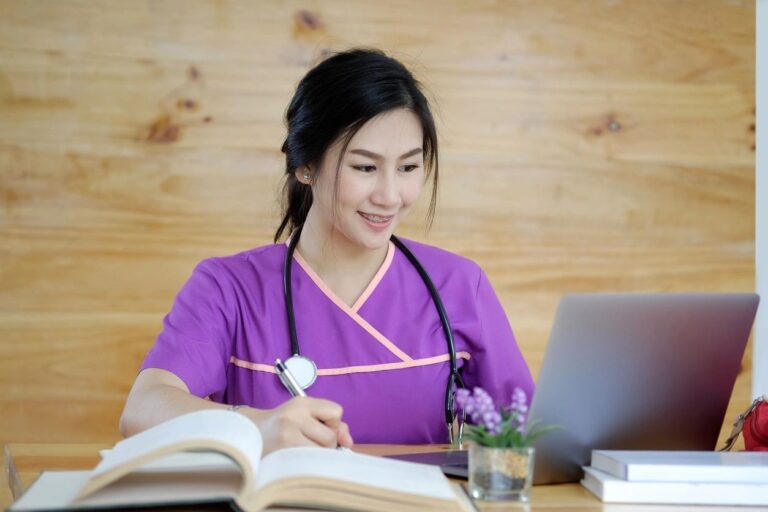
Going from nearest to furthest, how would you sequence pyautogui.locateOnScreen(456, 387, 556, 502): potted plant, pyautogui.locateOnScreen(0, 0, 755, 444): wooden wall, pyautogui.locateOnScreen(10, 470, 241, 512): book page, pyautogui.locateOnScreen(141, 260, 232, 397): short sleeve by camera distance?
pyautogui.locateOnScreen(10, 470, 241, 512): book page, pyautogui.locateOnScreen(456, 387, 556, 502): potted plant, pyautogui.locateOnScreen(141, 260, 232, 397): short sleeve, pyautogui.locateOnScreen(0, 0, 755, 444): wooden wall

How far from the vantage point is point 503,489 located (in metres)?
1.04

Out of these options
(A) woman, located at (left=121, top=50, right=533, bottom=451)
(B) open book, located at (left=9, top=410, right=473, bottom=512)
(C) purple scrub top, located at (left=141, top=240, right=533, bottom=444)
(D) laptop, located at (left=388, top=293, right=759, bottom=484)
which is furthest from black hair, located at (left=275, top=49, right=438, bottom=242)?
(B) open book, located at (left=9, top=410, right=473, bottom=512)

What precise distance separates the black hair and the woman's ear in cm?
1

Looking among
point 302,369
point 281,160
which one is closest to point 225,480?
point 302,369

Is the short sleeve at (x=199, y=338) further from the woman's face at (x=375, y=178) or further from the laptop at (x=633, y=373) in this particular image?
the laptop at (x=633, y=373)

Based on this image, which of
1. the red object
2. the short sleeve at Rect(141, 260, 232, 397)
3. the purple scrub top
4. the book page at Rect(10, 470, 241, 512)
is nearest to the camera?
the book page at Rect(10, 470, 241, 512)

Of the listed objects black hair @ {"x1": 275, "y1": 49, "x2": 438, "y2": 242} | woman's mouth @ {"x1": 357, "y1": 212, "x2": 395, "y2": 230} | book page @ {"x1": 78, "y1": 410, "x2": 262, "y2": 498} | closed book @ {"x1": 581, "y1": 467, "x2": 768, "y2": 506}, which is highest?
black hair @ {"x1": 275, "y1": 49, "x2": 438, "y2": 242}

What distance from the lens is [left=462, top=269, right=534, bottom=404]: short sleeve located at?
5.92ft

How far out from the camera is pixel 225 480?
3.09 ft

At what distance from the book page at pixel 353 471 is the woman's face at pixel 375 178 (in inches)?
28.4

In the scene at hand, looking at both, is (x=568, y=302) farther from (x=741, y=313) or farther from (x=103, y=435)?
(x=103, y=435)

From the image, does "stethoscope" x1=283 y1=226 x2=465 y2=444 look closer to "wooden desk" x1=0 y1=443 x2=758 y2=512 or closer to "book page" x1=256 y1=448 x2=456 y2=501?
"wooden desk" x1=0 y1=443 x2=758 y2=512

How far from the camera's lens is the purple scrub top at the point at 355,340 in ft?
5.64

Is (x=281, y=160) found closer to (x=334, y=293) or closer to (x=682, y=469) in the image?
(x=334, y=293)
